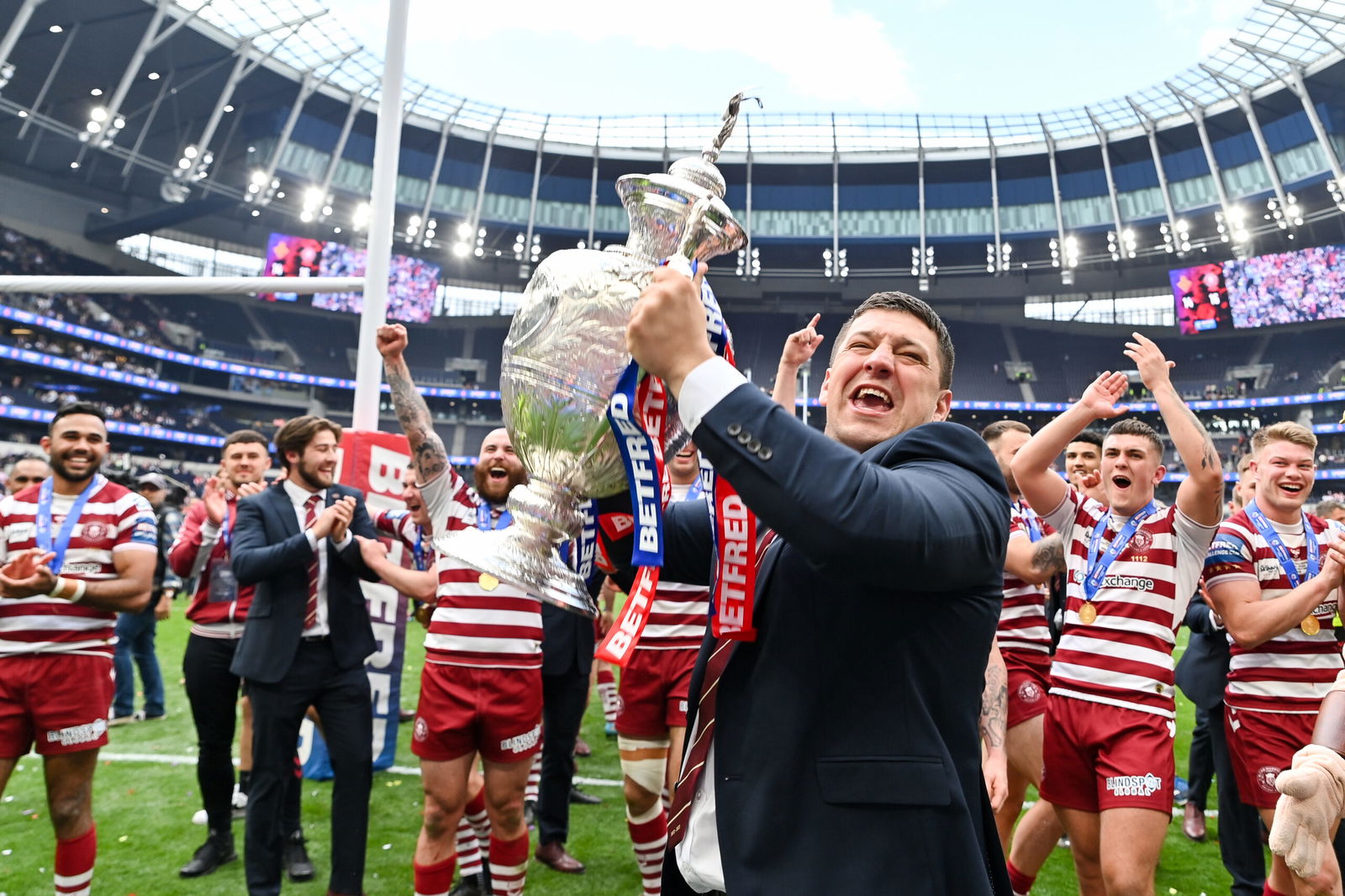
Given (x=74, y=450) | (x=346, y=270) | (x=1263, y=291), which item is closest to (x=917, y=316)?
(x=74, y=450)

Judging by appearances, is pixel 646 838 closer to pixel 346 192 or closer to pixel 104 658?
pixel 104 658

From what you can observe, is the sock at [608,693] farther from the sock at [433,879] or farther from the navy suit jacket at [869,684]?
the navy suit jacket at [869,684]

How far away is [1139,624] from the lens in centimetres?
294

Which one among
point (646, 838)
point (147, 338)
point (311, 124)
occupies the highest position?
point (311, 124)

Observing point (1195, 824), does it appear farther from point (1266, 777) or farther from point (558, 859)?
point (558, 859)

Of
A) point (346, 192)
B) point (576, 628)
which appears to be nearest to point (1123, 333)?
point (346, 192)

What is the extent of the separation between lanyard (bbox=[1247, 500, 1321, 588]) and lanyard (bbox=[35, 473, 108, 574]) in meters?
4.80

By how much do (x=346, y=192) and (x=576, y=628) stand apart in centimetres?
3392

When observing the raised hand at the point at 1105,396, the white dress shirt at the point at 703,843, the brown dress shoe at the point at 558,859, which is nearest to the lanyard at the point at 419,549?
the brown dress shoe at the point at 558,859

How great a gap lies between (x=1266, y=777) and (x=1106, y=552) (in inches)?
40.9

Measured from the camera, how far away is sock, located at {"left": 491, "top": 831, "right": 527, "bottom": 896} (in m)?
3.30

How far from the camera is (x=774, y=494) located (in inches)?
37.8

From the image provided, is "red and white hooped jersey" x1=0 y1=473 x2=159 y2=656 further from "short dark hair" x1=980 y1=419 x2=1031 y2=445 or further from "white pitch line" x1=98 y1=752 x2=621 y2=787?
"short dark hair" x1=980 y1=419 x2=1031 y2=445

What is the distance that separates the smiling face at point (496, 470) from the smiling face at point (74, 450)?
1.57 metres
